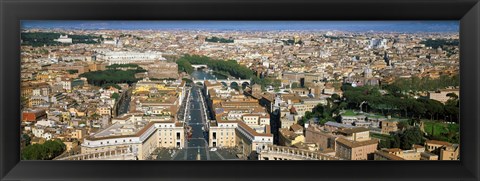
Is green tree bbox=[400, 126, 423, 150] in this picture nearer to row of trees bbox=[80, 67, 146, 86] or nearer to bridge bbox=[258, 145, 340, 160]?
bridge bbox=[258, 145, 340, 160]

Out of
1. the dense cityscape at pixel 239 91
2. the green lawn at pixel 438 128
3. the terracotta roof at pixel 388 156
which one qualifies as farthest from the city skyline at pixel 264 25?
the terracotta roof at pixel 388 156

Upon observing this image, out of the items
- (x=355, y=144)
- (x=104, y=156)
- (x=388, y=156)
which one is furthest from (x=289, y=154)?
(x=104, y=156)

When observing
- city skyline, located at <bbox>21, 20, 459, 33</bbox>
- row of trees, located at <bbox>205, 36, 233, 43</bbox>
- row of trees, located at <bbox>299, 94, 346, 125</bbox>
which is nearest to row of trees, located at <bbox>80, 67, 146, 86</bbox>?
city skyline, located at <bbox>21, 20, 459, 33</bbox>

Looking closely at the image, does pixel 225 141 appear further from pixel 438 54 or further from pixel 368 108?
pixel 438 54

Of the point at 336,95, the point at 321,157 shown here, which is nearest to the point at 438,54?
the point at 336,95
